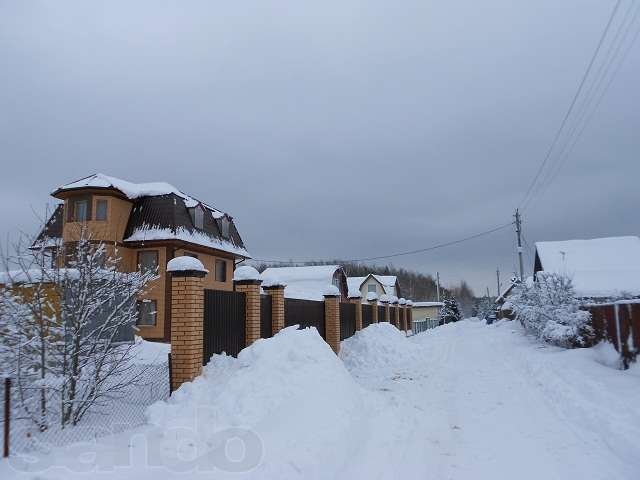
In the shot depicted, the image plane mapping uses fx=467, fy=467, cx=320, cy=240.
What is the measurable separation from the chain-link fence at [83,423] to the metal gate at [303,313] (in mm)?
4995

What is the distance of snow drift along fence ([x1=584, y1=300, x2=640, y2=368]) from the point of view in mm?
11062

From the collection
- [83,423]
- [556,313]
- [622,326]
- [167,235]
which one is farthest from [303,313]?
[167,235]

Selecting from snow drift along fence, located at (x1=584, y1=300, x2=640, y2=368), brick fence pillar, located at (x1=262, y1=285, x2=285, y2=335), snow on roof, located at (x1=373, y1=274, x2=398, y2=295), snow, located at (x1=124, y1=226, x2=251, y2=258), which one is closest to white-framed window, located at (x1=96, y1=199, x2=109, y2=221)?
snow, located at (x1=124, y1=226, x2=251, y2=258)

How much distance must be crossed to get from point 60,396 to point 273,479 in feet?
9.22

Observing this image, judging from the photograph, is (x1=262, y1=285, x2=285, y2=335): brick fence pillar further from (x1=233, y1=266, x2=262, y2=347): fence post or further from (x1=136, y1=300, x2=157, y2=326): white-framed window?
(x1=136, y1=300, x2=157, y2=326): white-framed window

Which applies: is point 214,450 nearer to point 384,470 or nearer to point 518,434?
point 384,470

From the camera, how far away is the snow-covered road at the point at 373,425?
5133 millimetres

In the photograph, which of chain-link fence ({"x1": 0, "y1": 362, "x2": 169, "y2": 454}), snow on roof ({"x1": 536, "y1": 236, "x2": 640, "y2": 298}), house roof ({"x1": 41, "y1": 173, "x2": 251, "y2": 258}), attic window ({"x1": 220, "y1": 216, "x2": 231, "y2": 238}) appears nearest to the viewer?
chain-link fence ({"x1": 0, "y1": 362, "x2": 169, "y2": 454})

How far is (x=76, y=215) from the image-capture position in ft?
75.7

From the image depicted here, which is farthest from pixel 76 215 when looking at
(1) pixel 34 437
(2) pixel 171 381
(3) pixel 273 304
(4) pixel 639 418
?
(4) pixel 639 418

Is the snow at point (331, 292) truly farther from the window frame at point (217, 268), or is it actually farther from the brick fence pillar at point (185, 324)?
the window frame at point (217, 268)

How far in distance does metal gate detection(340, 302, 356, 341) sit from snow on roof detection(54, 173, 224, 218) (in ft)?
38.4

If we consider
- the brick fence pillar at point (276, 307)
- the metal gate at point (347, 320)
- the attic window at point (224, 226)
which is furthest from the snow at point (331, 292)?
the attic window at point (224, 226)

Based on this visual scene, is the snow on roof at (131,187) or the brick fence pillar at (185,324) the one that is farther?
the snow on roof at (131,187)
